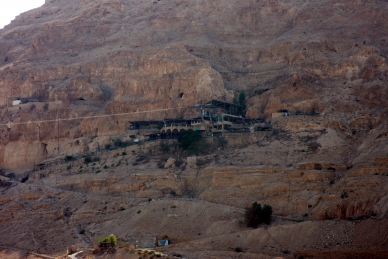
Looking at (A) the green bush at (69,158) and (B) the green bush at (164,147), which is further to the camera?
(A) the green bush at (69,158)

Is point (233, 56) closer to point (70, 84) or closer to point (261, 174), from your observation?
point (70, 84)

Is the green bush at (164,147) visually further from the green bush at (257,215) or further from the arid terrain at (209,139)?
the green bush at (257,215)

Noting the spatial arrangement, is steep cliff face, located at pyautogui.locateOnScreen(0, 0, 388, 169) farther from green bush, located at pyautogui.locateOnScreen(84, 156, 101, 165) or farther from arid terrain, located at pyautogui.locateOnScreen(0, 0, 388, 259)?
green bush, located at pyautogui.locateOnScreen(84, 156, 101, 165)

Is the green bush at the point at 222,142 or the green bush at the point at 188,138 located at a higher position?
the green bush at the point at 188,138

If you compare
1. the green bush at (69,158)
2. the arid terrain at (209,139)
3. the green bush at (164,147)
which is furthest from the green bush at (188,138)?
the green bush at (69,158)

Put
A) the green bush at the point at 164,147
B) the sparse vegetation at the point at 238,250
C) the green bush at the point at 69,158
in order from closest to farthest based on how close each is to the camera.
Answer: the sparse vegetation at the point at 238,250 < the green bush at the point at 164,147 < the green bush at the point at 69,158
